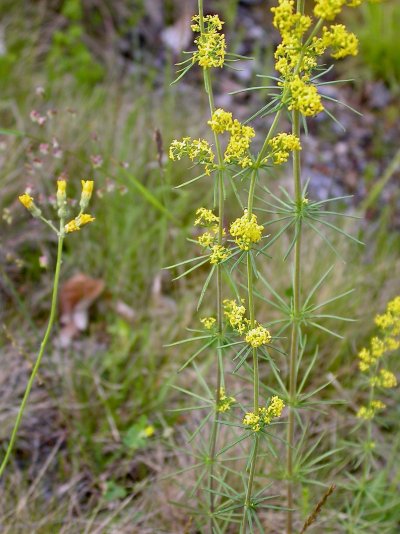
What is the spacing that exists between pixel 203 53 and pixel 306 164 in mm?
3244

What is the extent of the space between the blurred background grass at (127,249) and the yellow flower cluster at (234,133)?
22.1 inches

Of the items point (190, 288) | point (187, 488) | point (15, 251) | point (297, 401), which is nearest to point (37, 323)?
point (15, 251)

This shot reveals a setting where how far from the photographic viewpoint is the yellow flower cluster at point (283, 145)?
145cm

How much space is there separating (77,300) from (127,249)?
354 mm

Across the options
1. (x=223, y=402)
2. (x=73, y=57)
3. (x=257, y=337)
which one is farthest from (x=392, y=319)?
(x=73, y=57)

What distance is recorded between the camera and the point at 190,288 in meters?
3.30

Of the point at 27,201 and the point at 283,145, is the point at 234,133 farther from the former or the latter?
the point at 27,201

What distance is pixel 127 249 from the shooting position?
128 inches

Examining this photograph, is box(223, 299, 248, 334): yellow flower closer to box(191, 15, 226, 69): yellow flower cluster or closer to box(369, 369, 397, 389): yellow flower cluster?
box(191, 15, 226, 69): yellow flower cluster

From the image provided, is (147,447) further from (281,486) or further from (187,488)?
(281,486)

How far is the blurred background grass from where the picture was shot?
2.49 m

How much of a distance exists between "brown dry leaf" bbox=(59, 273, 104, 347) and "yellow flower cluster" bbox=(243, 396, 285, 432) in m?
1.53

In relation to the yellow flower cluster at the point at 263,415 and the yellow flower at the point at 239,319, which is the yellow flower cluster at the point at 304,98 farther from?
the yellow flower cluster at the point at 263,415

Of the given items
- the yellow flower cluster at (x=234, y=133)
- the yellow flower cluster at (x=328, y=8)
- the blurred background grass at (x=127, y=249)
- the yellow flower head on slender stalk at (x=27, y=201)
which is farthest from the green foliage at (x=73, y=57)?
the yellow flower cluster at (x=328, y=8)
